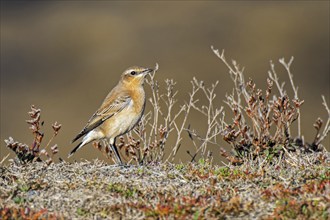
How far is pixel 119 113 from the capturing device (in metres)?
12.1

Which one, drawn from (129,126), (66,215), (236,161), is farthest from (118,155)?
(66,215)

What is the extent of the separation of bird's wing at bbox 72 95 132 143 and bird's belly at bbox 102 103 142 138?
0.08 m

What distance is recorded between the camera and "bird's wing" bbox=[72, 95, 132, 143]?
40.0 ft

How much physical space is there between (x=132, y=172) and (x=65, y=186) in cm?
91

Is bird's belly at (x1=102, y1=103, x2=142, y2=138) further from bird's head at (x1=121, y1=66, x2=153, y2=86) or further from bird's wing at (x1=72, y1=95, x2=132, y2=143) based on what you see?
bird's head at (x1=121, y1=66, x2=153, y2=86)

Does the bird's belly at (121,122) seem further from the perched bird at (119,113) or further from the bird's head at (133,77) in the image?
the bird's head at (133,77)

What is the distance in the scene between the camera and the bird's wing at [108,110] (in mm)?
12180

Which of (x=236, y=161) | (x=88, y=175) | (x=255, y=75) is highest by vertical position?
(x=88, y=175)

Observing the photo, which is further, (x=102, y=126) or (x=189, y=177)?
(x=102, y=126)

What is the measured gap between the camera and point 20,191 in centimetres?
862

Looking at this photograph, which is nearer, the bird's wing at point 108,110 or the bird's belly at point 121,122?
the bird's belly at point 121,122

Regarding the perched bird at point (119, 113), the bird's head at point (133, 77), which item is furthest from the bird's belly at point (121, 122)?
the bird's head at point (133, 77)

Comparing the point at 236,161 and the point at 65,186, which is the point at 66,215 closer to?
the point at 65,186

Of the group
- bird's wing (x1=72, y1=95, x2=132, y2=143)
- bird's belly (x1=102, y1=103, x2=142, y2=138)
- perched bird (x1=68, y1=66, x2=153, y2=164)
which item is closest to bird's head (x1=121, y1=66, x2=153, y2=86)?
perched bird (x1=68, y1=66, x2=153, y2=164)
